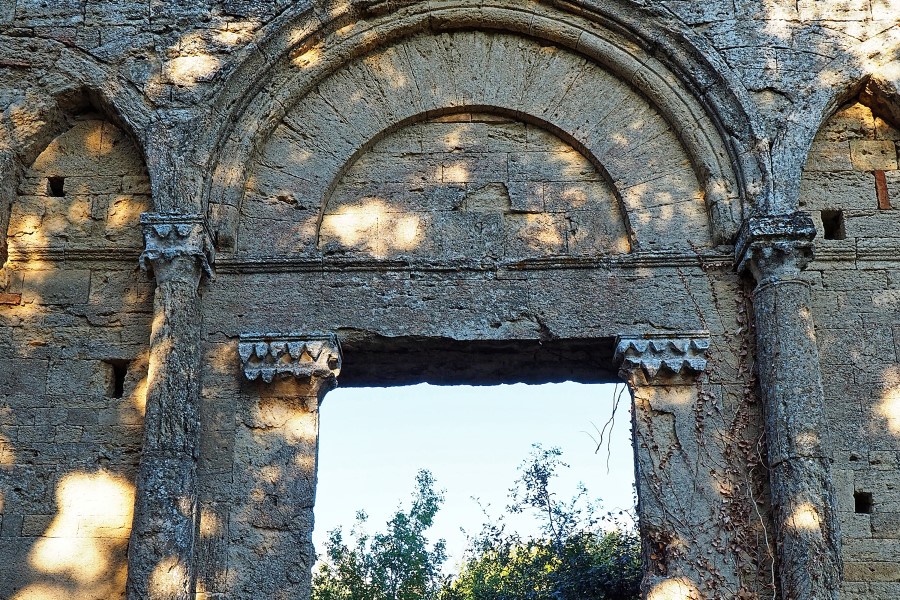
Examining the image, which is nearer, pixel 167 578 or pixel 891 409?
pixel 167 578

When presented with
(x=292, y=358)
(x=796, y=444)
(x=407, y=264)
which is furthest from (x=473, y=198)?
(x=796, y=444)

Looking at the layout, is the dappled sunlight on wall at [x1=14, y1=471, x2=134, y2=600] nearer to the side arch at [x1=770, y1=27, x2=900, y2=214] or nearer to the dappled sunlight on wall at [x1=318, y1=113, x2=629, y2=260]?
the dappled sunlight on wall at [x1=318, y1=113, x2=629, y2=260]

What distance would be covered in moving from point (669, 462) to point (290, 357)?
258cm

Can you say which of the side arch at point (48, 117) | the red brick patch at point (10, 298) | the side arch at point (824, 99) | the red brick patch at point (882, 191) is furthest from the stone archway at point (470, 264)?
the red brick patch at point (10, 298)

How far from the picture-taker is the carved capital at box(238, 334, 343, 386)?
259 inches

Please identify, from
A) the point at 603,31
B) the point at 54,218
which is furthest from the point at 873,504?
the point at 54,218

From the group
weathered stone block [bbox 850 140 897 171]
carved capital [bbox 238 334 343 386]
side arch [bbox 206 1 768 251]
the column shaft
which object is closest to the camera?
the column shaft

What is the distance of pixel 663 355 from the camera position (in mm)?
6598

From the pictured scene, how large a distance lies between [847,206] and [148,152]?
5010mm

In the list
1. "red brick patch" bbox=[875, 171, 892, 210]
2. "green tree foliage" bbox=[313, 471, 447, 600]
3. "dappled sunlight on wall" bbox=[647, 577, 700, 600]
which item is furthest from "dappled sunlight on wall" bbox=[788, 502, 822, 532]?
"green tree foliage" bbox=[313, 471, 447, 600]

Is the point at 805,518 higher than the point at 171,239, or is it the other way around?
the point at 171,239

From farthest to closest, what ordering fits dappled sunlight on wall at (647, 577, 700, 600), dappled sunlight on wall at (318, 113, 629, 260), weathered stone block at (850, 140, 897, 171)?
1. weathered stone block at (850, 140, 897, 171)
2. dappled sunlight on wall at (318, 113, 629, 260)
3. dappled sunlight on wall at (647, 577, 700, 600)

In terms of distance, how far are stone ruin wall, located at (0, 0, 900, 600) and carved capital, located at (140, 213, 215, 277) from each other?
0.08ft

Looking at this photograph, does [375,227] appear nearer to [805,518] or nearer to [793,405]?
[793,405]
